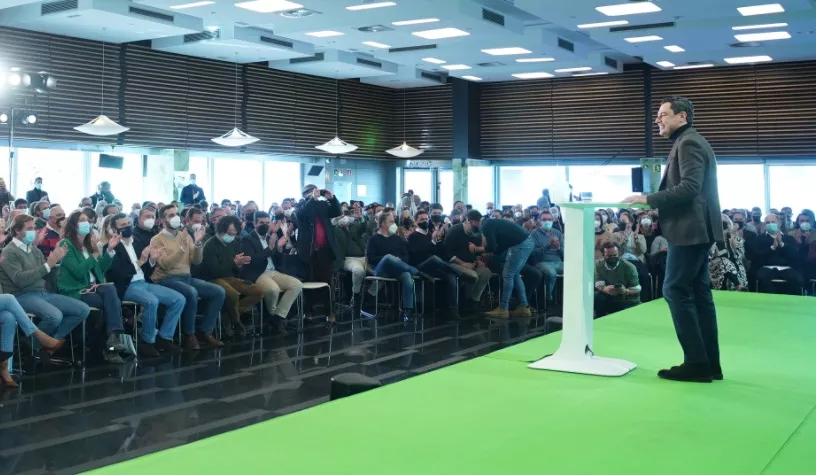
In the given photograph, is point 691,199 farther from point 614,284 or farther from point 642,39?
point 642,39

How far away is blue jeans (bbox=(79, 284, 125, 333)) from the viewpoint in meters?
7.16

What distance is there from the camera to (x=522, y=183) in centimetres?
1953

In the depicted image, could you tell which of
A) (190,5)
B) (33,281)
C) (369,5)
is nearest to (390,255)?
(369,5)

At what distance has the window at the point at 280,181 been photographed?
1769 centimetres

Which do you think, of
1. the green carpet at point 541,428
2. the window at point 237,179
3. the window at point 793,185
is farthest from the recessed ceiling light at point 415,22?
the window at point 793,185

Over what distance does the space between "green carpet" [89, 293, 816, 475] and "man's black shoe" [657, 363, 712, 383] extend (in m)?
0.06

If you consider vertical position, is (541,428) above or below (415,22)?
below

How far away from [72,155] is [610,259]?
9.76 meters

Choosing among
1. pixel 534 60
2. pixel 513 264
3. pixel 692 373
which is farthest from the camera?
pixel 534 60

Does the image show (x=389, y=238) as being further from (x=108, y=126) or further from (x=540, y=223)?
(x=108, y=126)

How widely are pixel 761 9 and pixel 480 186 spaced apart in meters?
8.80

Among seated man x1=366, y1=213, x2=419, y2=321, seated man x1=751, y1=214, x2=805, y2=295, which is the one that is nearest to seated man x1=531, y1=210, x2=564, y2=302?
seated man x1=366, y1=213, x2=419, y2=321


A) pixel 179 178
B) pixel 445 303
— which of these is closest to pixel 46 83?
pixel 179 178

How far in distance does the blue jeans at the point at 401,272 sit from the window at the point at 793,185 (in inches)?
391
